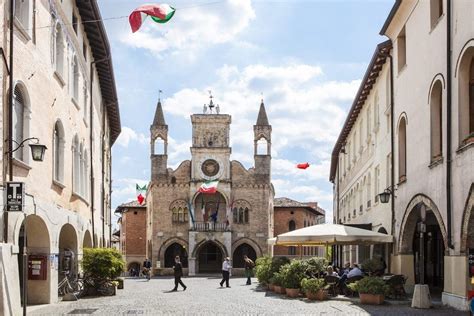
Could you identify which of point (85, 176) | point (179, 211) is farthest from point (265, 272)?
point (179, 211)

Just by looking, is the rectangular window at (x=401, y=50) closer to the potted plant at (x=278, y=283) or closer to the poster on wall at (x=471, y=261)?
the potted plant at (x=278, y=283)

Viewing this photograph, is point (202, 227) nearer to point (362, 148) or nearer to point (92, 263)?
point (362, 148)

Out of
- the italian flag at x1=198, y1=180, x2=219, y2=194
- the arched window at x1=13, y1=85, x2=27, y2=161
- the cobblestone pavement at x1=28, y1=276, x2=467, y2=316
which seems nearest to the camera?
the arched window at x1=13, y1=85, x2=27, y2=161

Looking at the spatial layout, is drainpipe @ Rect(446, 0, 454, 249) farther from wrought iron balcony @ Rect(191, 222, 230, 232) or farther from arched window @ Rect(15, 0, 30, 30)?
wrought iron balcony @ Rect(191, 222, 230, 232)

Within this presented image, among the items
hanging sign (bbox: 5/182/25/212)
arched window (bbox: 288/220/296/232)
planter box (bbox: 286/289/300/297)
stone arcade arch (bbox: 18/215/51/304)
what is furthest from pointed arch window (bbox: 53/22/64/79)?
arched window (bbox: 288/220/296/232)

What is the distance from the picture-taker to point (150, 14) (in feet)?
59.6

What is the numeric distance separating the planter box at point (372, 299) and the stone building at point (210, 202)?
42.4 metres

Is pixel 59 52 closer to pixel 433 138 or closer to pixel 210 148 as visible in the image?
pixel 433 138

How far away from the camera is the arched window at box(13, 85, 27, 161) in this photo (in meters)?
16.4

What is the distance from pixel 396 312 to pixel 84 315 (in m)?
7.41

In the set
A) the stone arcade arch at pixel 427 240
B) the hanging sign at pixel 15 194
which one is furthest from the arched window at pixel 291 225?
the hanging sign at pixel 15 194

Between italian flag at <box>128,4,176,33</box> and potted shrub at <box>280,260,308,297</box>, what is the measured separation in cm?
945

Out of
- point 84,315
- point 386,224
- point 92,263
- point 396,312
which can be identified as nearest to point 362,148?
point 386,224

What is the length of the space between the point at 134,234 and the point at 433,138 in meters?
55.7
